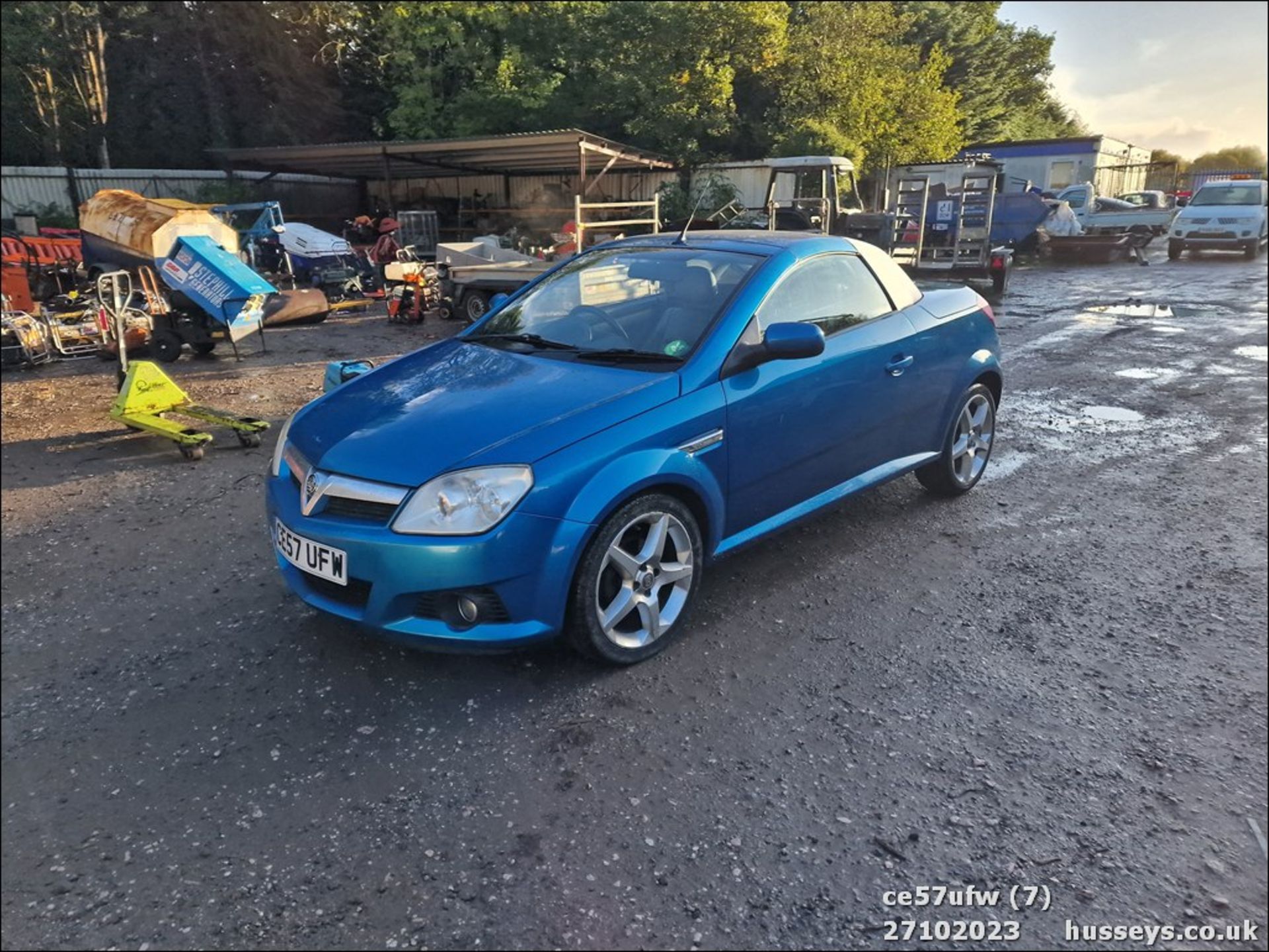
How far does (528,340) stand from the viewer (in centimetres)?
395

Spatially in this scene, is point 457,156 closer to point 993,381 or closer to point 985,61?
point 993,381

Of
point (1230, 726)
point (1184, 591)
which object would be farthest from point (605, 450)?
point (1184, 591)

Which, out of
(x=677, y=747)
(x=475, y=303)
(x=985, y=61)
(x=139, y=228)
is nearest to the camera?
(x=677, y=747)

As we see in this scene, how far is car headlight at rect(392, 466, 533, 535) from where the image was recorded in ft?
9.22

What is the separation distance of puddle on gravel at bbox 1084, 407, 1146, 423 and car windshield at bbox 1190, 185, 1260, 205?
1942cm

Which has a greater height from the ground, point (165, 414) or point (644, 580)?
point (644, 580)

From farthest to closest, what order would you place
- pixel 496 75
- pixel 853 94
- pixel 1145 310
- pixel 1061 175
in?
pixel 1061 175 → pixel 496 75 → pixel 853 94 → pixel 1145 310

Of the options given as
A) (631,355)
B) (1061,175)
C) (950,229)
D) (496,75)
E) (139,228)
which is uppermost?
(496,75)

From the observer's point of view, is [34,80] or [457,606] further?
[34,80]

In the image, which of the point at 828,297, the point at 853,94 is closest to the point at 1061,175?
the point at 853,94

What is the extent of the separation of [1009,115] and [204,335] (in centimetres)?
4070

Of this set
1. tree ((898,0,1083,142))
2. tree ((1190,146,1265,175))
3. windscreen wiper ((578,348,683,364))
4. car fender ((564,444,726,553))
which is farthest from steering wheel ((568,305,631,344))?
tree ((1190,146,1265,175))

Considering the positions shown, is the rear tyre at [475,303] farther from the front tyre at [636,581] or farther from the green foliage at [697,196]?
the green foliage at [697,196]

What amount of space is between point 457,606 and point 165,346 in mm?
8407
